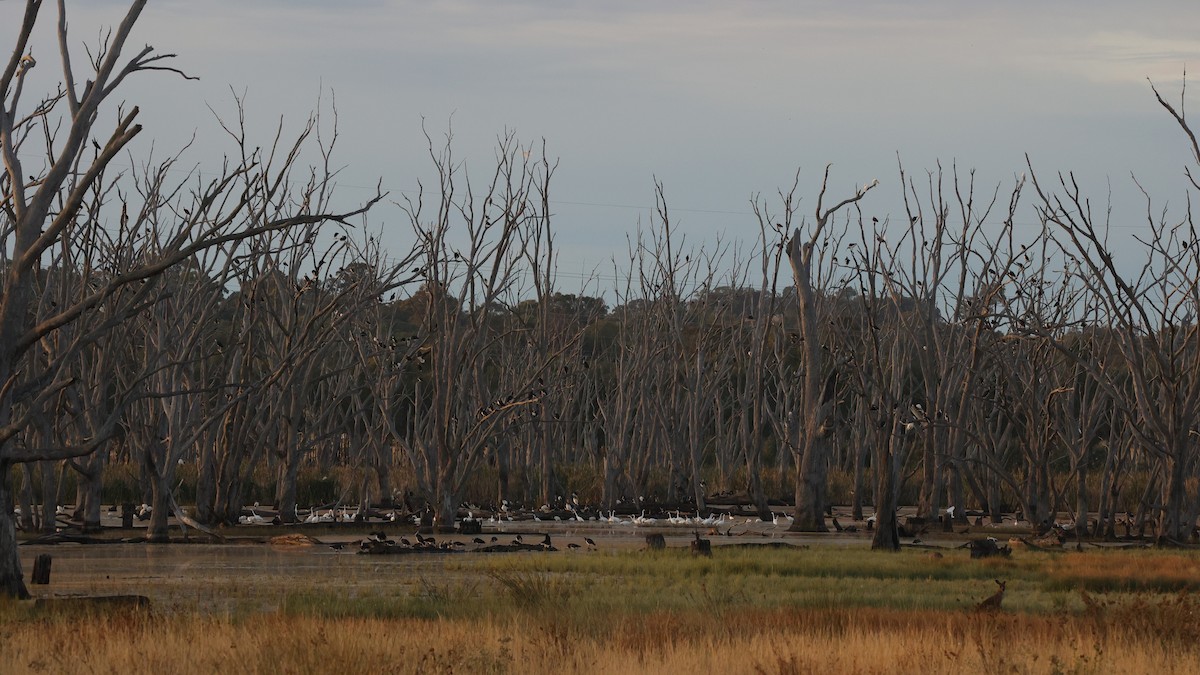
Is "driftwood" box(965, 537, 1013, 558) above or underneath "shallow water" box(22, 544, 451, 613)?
above

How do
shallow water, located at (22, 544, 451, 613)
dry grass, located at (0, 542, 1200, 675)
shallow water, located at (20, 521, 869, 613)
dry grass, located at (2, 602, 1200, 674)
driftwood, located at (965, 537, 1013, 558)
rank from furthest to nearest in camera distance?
driftwood, located at (965, 537, 1013, 558) < shallow water, located at (20, 521, 869, 613) < shallow water, located at (22, 544, 451, 613) < dry grass, located at (0, 542, 1200, 675) < dry grass, located at (2, 602, 1200, 674)

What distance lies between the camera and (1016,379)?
25781 millimetres

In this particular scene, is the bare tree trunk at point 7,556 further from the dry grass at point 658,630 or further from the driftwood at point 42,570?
the driftwood at point 42,570

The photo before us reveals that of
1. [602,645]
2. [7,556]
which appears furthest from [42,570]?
[602,645]

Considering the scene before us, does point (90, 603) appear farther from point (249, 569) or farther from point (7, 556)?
point (249, 569)

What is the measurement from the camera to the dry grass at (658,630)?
10000 millimetres

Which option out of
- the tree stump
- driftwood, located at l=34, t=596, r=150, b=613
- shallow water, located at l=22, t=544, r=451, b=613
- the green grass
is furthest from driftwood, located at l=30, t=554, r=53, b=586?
the green grass

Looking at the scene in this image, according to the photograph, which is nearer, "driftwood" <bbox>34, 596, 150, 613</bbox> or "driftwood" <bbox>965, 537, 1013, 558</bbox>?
"driftwood" <bbox>34, 596, 150, 613</bbox>

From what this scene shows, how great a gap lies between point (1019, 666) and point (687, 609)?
166 inches

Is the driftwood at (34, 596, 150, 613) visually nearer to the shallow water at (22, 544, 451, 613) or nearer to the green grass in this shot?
the shallow water at (22, 544, 451, 613)

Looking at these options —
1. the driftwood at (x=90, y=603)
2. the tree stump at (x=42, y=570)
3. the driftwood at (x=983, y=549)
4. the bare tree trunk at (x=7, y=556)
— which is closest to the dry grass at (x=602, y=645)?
the driftwood at (x=90, y=603)

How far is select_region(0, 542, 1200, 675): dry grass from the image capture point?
10.0 m

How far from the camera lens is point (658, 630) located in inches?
468

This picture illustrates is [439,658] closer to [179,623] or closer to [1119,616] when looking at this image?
[179,623]
